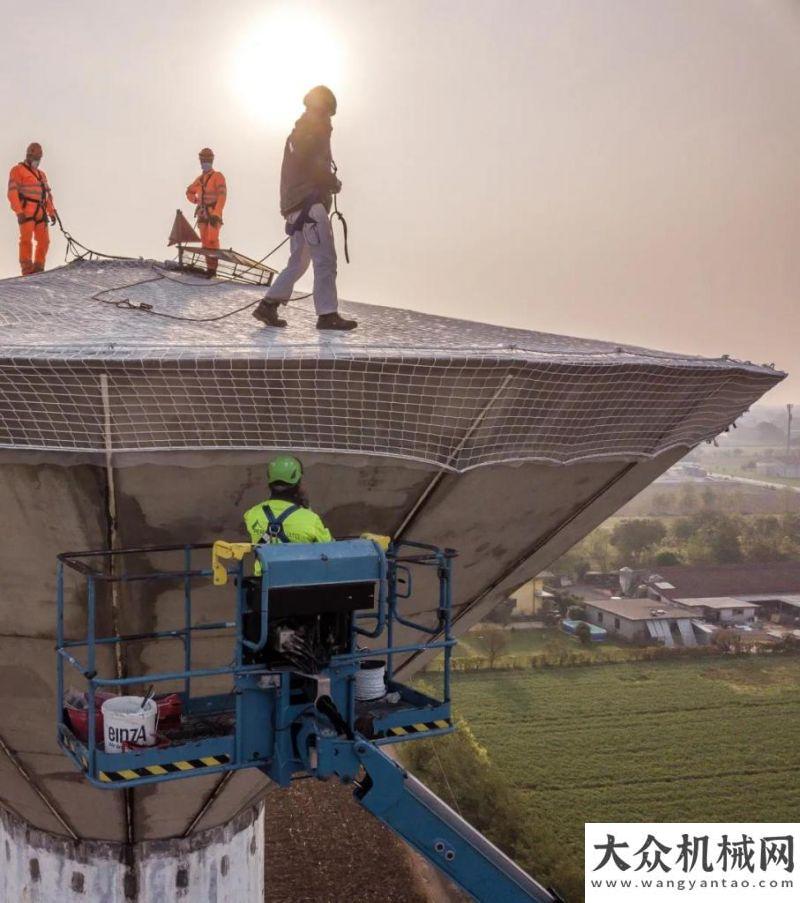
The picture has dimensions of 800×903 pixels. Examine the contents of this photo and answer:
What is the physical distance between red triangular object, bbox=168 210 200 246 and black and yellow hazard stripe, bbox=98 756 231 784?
810 cm

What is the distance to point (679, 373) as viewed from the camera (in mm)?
7035

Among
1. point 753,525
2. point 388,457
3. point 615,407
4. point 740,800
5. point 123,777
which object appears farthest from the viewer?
point 753,525

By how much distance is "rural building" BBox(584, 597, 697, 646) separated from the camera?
56875 millimetres

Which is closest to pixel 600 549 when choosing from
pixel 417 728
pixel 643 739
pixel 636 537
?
pixel 636 537

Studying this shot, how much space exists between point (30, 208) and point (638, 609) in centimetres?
5395

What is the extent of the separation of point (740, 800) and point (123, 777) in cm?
3483

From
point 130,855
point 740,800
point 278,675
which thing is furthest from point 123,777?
point 740,800

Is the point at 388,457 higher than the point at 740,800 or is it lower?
higher

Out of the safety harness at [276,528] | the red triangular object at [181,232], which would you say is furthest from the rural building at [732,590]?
the safety harness at [276,528]

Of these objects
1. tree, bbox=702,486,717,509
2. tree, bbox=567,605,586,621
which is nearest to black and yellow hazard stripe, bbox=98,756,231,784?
tree, bbox=567,605,586,621

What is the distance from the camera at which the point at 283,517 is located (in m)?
5.32

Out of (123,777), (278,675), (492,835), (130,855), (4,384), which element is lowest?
(492,835)

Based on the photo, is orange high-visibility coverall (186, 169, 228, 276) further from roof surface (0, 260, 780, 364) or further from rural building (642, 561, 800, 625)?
rural building (642, 561, 800, 625)

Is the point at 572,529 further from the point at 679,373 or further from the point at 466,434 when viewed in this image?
the point at 466,434
